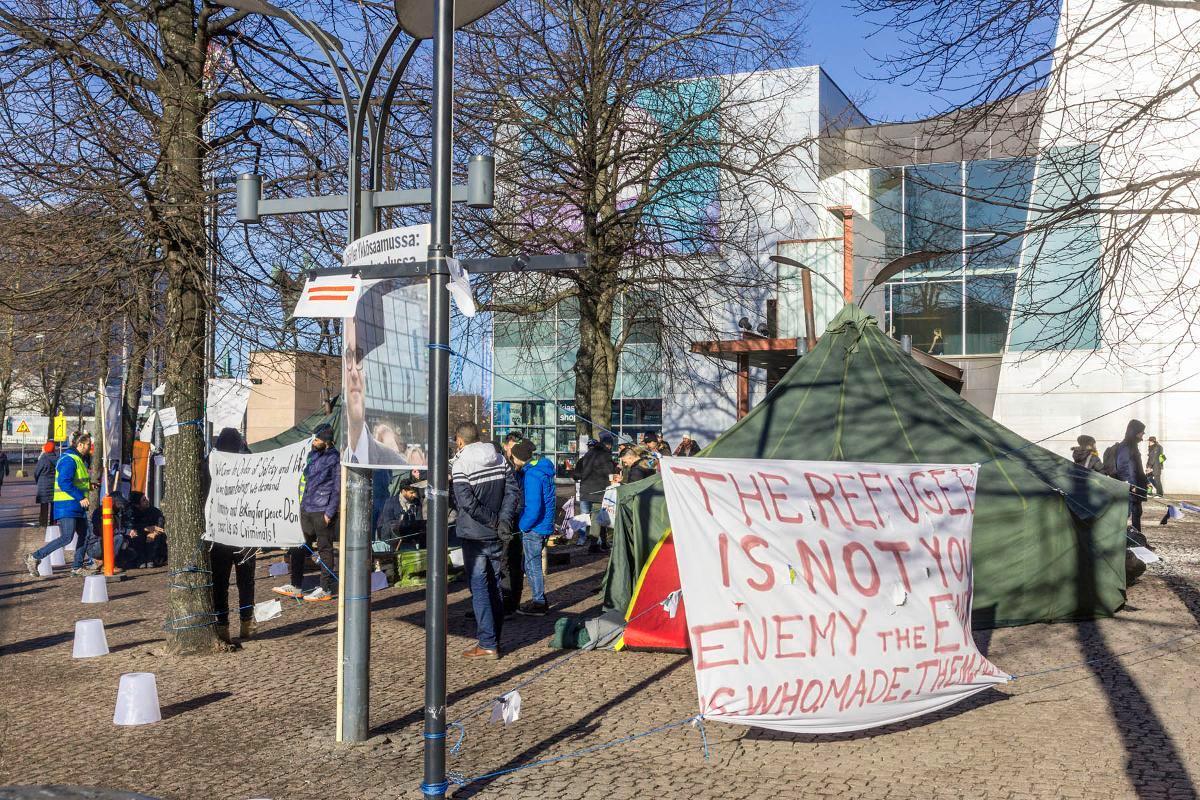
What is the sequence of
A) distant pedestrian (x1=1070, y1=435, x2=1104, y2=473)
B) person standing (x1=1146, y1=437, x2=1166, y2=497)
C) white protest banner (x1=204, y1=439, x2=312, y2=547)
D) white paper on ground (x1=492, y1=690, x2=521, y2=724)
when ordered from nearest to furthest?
white paper on ground (x1=492, y1=690, x2=521, y2=724), white protest banner (x1=204, y1=439, x2=312, y2=547), distant pedestrian (x1=1070, y1=435, x2=1104, y2=473), person standing (x1=1146, y1=437, x2=1166, y2=497)

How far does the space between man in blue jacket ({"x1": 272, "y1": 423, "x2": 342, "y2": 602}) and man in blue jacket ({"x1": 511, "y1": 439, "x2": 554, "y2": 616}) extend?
7.97ft

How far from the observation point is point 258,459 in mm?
8945

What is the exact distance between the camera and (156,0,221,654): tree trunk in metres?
9.18

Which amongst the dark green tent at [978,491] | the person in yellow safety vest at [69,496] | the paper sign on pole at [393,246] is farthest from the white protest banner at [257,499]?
the person in yellow safety vest at [69,496]

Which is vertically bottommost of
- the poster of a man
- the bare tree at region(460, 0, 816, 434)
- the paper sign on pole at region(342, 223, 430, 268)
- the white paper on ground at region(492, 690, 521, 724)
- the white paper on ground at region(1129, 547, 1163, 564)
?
the white paper on ground at region(492, 690, 521, 724)

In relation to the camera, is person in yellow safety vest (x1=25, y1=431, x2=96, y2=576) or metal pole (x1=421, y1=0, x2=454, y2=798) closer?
metal pole (x1=421, y1=0, x2=454, y2=798)

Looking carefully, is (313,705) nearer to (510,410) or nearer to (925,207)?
(925,207)

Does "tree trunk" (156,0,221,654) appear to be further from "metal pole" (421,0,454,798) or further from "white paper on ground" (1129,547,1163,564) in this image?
"white paper on ground" (1129,547,1163,564)

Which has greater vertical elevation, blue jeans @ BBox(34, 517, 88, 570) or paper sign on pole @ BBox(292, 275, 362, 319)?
paper sign on pole @ BBox(292, 275, 362, 319)

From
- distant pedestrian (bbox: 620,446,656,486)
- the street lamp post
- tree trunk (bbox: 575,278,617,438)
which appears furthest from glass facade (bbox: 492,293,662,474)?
the street lamp post

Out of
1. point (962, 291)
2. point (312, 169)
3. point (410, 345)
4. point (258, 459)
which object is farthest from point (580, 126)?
point (962, 291)

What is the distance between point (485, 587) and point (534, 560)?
97.9 inches

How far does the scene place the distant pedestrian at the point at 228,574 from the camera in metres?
9.46

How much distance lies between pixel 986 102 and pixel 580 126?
859 centimetres
